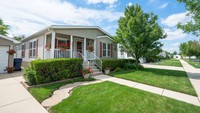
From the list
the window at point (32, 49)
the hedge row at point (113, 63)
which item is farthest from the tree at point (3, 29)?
the hedge row at point (113, 63)

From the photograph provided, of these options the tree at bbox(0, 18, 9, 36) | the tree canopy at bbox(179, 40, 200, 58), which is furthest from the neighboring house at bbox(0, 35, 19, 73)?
the tree canopy at bbox(179, 40, 200, 58)

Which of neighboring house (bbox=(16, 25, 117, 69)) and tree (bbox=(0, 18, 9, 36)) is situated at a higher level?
tree (bbox=(0, 18, 9, 36))

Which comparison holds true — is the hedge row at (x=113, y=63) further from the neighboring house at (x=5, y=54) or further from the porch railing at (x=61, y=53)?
the neighboring house at (x=5, y=54)

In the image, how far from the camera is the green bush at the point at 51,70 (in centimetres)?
569

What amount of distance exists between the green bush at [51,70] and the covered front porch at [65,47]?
2.27 meters

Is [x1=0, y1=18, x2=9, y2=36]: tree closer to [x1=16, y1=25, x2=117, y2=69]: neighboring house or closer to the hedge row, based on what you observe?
[x1=16, y1=25, x2=117, y2=69]: neighboring house

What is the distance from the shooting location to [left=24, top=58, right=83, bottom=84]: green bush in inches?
224

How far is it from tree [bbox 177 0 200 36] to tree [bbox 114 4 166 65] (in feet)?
6.92

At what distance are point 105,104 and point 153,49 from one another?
9930 mm

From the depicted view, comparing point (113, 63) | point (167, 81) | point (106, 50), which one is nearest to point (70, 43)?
point (113, 63)

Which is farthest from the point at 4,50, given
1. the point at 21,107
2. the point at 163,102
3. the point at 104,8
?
the point at 163,102

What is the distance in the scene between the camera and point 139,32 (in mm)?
10812

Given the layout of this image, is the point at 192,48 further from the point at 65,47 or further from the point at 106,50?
the point at 65,47

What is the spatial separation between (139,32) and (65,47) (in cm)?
772
